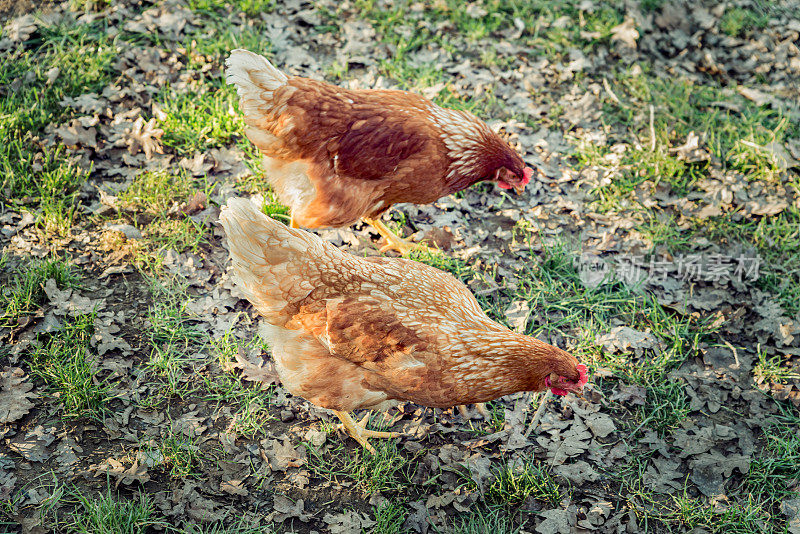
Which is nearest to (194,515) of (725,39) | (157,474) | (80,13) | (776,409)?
(157,474)

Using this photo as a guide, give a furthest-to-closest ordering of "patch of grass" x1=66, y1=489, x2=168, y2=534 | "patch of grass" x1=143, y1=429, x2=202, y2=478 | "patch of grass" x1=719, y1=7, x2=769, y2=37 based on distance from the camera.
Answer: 1. "patch of grass" x1=719, y1=7, x2=769, y2=37
2. "patch of grass" x1=143, y1=429, x2=202, y2=478
3. "patch of grass" x1=66, y1=489, x2=168, y2=534

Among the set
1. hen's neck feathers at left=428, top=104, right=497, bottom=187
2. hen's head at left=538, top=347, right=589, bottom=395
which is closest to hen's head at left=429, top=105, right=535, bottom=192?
hen's neck feathers at left=428, top=104, right=497, bottom=187

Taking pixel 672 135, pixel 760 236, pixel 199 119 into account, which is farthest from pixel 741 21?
pixel 199 119

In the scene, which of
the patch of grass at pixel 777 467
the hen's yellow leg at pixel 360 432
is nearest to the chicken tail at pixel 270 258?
the hen's yellow leg at pixel 360 432

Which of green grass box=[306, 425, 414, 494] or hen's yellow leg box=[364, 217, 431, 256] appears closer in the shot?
green grass box=[306, 425, 414, 494]

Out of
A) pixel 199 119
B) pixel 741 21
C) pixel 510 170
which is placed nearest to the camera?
pixel 510 170

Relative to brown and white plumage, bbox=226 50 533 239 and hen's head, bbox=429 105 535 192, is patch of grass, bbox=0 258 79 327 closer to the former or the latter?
brown and white plumage, bbox=226 50 533 239

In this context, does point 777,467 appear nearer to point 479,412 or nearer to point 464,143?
point 479,412

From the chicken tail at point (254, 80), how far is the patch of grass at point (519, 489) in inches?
114

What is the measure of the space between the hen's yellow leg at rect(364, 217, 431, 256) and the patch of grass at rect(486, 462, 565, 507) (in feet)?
6.17

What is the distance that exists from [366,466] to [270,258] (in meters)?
1.42

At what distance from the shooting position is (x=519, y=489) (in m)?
3.56

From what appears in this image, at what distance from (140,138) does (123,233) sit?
3.55 feet

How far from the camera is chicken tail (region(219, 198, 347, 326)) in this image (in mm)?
3168
